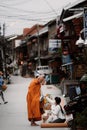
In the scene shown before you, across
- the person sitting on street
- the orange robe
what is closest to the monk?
the orange robe

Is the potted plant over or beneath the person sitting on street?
over

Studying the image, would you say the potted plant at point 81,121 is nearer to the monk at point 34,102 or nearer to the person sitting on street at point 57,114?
the person sitting on street at point 57,114

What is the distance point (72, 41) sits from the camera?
27.0 m

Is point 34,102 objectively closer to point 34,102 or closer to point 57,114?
point 34,102

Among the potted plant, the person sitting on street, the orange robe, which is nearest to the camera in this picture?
the potted plant

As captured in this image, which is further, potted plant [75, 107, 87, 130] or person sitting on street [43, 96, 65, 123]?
person sitting on street [43, 96, 65, 123]

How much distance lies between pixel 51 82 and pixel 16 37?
61.9 meters

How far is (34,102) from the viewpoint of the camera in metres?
14.5

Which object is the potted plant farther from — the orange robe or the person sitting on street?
the orange robe

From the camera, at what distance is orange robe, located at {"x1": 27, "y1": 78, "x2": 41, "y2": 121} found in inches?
572

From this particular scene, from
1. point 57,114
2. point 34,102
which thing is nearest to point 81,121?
point 57,114

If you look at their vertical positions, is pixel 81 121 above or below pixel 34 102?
above

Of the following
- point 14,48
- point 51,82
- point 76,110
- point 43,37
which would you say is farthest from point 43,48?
point 76,110

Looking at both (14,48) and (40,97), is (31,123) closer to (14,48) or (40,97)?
(40,97)
